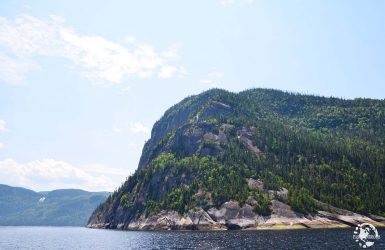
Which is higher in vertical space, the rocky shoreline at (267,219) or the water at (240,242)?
the rocky shoreline at (267,219)

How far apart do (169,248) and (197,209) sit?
9760 cm

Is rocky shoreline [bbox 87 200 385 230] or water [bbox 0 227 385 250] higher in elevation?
rocky shoreline [bbox 87 200 385 230]

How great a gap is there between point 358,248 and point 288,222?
93361 millimetres

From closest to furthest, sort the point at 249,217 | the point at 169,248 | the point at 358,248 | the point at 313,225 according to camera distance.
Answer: the point at 358,248 → the point at 169,248 → the point at 313,225 → the point at 249,217

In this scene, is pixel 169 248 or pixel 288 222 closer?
pixel 169 248

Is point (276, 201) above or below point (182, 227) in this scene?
above

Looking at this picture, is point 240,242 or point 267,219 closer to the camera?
point 240,242

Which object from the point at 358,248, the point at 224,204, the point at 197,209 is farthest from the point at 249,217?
the point at 358,248

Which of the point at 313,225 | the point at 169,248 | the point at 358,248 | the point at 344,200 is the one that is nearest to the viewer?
the point at 358,248

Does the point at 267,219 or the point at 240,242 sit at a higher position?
the point at 267,219

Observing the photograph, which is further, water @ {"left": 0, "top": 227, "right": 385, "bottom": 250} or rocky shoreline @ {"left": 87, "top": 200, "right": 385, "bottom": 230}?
rocky shoreline @ {"left": 87, "top": 200, "right": 385, "bottom": 230}

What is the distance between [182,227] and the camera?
193 meters

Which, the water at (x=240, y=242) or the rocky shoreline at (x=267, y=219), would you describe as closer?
the water at (x=240, y=242)

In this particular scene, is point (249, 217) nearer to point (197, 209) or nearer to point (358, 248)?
point (197, 209)
